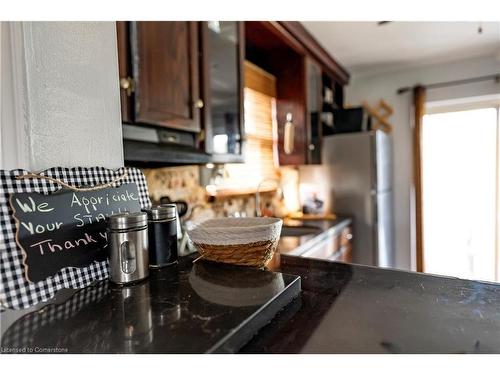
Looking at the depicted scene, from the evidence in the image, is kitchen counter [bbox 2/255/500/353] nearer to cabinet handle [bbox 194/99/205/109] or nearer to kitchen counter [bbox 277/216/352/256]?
cabinet handle [bbox 194/99/205/109]

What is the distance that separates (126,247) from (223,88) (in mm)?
1074

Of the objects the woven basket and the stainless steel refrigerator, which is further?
the stainless steel refrigerator

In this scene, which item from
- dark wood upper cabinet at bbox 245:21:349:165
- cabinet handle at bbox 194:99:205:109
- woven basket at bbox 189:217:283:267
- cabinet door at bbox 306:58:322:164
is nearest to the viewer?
woven basket at bbox 189:217:283:267

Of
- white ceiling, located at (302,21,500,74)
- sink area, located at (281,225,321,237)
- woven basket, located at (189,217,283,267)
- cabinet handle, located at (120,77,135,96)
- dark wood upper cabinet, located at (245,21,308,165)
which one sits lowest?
sink area, located at (281,225,321,237)

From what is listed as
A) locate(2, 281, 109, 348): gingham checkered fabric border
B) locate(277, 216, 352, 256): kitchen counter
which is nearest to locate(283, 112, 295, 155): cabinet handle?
locate(277, 216, 352, 256): kitchen counter

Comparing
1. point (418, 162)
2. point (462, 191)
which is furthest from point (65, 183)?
point (462, 191)

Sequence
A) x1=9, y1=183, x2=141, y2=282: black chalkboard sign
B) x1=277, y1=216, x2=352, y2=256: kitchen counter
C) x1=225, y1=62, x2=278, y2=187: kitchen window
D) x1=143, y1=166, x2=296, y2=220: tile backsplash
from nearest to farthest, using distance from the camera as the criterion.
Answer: x1=9, y1=183, x2=141, y2=282: black chalkboard sign, x1=143, y1=166, x2=296, y2=220: tile backsplash, x1=277, y1=216, x2=352, y2=256: kitchen counter, x1=225, y1=62, x2=278, y2=187: kitchen window

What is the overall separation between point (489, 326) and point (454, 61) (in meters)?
3.48

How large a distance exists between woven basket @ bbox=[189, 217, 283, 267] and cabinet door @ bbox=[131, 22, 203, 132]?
527 mm

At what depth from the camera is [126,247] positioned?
0.63 meters

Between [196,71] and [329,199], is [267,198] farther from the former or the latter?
[196,71]

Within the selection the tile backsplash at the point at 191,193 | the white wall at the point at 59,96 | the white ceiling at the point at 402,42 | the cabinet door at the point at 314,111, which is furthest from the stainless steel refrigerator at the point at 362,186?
the white wall at the point at 59,96

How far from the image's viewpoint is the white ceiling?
234cm

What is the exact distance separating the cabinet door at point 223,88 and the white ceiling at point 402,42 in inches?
38.1
